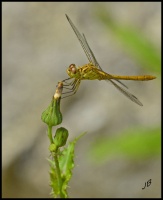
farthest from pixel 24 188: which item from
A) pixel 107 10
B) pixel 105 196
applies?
pixel 107 10

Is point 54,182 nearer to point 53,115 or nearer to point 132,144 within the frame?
point 53,115

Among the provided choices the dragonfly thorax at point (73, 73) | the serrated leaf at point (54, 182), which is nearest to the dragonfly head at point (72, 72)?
the dragonfly thorax at point (73, 73)

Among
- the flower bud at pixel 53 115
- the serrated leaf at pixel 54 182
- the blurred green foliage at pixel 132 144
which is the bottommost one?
the serrated leaf at pixel 54 182

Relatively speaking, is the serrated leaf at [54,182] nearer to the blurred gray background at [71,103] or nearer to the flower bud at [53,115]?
the flower bud at [53,115]

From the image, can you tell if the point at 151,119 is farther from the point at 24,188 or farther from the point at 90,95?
the point at 24,188

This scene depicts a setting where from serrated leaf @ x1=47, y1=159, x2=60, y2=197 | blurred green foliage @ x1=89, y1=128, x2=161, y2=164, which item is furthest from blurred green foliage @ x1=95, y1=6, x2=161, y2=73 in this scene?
serrated leaf @ x1=47, y1=159, x2=60, y2=197

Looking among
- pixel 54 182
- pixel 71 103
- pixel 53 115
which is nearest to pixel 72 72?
pixel 53 115
